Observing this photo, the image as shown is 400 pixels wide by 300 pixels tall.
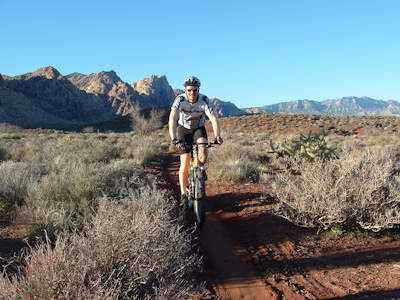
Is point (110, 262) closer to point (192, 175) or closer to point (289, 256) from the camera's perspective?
point (289, 256)

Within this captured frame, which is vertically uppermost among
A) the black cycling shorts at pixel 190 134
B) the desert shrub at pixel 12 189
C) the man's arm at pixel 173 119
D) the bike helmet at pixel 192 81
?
the bike helmet at pixel 192 81

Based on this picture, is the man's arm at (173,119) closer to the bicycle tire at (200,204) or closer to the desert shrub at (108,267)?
the bicycle tire at (200,204)

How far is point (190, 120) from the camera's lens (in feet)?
16.0

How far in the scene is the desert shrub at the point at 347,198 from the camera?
396 cm

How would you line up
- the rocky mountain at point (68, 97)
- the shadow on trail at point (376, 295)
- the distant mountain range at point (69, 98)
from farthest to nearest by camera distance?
the rocky mountain at point (68, 97) < the distant mountain range at point (69, 98) < the shadow on trail at point (376, 295)

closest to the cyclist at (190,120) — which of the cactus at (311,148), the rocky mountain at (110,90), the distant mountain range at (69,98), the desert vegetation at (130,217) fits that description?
the desert vegetation at (130,217)

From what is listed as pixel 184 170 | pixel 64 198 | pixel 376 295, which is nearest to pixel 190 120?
pixel 184 170

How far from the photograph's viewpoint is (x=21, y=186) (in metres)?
5.11

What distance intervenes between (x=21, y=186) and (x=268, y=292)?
15.3 feet

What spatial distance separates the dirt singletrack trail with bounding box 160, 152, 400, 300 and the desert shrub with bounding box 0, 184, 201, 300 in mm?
721

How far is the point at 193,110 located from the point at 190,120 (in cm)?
20

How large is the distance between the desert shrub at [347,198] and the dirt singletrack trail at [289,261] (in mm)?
232

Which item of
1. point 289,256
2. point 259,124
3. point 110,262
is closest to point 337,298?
point 289,256

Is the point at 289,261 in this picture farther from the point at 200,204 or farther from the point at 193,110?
the point at 193,110
